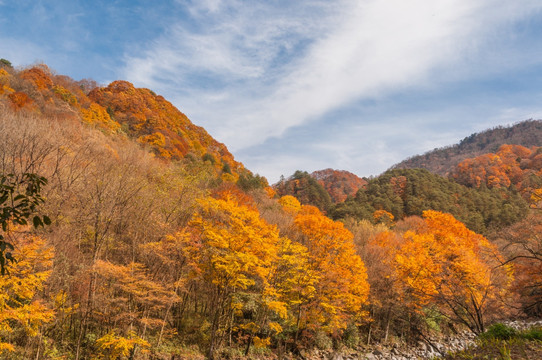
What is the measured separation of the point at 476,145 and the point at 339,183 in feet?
402

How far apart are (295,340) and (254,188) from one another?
94.6 ft

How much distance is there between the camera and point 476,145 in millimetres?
176625

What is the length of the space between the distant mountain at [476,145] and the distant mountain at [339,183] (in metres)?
61.0

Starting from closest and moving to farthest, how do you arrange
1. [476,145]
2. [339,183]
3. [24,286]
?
[24,286] → [339,183] → [476,145]

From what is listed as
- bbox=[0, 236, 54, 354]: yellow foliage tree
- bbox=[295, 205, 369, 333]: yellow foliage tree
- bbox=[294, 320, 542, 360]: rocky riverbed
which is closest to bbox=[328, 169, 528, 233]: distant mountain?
bbox=[295, 205, 369, 333]: yellow foliage tree

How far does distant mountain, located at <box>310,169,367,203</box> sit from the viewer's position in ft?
333

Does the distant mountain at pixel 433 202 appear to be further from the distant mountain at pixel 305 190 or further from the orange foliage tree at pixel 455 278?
the orange foliage tree at pixel 455 278

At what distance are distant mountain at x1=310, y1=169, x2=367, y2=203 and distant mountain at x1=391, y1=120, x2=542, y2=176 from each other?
61036 mm

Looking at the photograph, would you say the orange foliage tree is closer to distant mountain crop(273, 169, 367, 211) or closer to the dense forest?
the dense forest

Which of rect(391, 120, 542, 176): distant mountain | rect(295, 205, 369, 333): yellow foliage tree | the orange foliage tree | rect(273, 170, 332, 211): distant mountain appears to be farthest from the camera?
rect(391, 120, 542, 176): distant mountain

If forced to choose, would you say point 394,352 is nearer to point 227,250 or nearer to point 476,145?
point 227,250

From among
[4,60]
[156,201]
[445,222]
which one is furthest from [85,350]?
[4,60]

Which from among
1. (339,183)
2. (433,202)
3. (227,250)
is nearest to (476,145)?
(339,183)

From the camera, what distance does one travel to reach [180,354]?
18.2 metres
